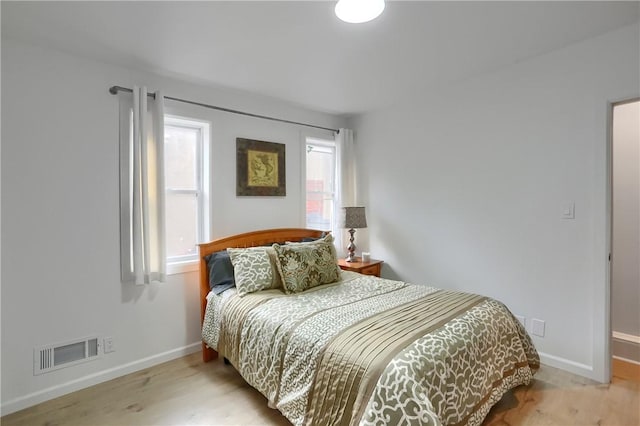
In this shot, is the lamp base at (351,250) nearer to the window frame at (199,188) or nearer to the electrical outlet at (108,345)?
the window frame at (199,188)

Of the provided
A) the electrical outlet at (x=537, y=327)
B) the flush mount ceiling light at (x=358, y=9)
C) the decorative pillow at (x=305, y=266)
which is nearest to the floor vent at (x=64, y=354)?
the decorative pillow at (x=305, y=266)

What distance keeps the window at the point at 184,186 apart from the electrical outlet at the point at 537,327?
2928mm

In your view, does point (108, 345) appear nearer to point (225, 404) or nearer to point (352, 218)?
point (225, 404)

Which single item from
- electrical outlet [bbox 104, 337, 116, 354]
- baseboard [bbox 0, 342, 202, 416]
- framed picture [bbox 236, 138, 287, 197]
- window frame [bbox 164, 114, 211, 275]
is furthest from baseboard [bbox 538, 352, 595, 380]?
electrical outlet [bbox 104, 337, 116, 354]

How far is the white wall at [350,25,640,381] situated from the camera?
2.33m

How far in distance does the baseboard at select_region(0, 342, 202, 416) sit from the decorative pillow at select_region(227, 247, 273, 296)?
919 millimetres

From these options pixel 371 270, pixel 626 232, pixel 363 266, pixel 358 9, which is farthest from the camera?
pixel 371 270

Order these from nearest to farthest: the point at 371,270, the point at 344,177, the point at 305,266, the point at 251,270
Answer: the point at 251,270 < the point at 305,266 < the point at 371,270 < the point at 344,177

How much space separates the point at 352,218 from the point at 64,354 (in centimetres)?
269

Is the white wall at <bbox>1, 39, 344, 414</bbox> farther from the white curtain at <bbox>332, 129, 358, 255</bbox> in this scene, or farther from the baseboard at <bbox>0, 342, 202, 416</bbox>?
the white curtain at <bbox>332, 129, 358, 255</bbox>

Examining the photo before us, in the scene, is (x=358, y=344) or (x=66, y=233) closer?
(x=358, y=344)

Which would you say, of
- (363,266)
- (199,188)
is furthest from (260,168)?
(363,266)

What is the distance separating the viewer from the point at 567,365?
250 cm

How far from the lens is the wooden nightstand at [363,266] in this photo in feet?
11.4
